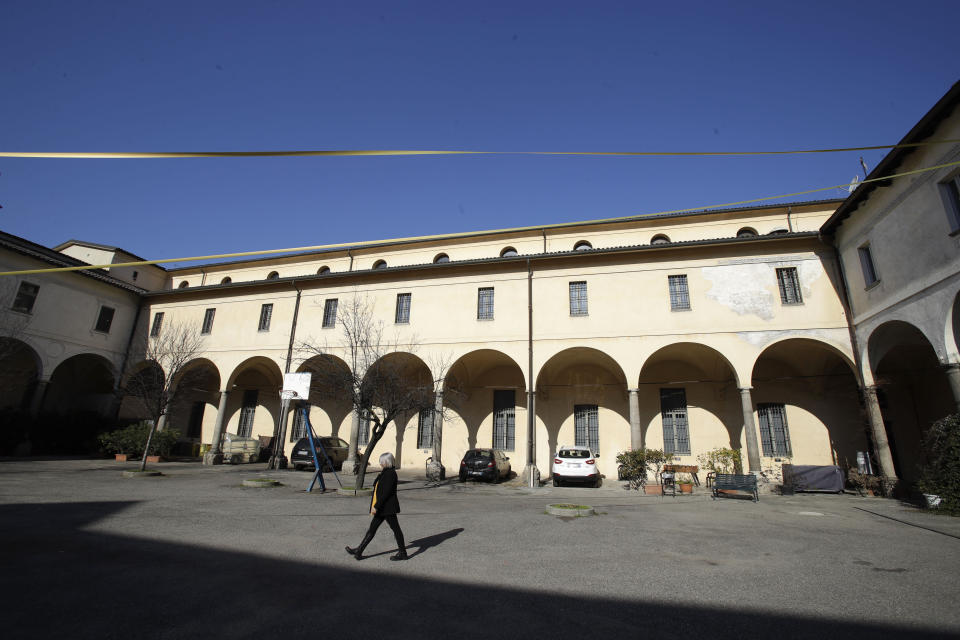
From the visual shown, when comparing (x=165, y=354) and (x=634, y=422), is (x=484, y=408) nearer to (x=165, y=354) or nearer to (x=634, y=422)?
(x=634, y=422)

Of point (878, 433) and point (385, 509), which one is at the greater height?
point (878, 433)

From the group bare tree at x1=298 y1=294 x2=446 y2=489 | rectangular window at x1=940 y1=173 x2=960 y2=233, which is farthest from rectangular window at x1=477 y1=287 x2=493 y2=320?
rectangular window at x1=940 y1=173 x2=960 y2=233

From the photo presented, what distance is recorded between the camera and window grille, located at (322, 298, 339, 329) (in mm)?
21031

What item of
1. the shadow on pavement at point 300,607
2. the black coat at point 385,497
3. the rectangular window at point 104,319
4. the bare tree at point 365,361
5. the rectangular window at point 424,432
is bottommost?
the shadow on pavement at point 300,607

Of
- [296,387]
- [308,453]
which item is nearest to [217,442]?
[308,453]

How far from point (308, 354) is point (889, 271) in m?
21.7

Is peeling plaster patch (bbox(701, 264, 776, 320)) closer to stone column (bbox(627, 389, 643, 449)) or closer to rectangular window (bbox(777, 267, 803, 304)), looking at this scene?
rectangular window (bbox(777, 267, 803, 304))

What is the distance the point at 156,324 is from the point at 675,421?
26.9 m

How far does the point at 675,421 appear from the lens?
18.9 m

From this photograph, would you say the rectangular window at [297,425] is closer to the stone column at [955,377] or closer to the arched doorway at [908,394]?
the arched doorway at [908,394]

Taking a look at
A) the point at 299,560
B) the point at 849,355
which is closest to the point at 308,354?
the point at 299,560

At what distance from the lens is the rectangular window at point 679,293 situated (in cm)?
1723

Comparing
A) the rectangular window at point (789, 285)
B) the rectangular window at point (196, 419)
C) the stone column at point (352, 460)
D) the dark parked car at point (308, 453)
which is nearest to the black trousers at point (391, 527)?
the stone column at point (352, 460)

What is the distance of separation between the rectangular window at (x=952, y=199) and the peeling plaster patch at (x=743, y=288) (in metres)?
5.67
